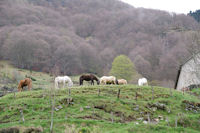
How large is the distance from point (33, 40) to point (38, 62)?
10.7m

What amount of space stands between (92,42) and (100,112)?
111 meters

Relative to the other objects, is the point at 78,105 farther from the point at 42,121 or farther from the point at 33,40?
the point at 33,40

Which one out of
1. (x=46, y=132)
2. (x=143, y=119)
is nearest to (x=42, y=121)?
(x=46, y=132)

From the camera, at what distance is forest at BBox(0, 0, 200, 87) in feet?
231

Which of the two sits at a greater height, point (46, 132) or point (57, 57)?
point (57, 57)

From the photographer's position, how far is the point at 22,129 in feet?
34.4

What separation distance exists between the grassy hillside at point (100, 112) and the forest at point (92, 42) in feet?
20.3

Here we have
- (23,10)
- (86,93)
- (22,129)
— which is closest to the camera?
(22,129)

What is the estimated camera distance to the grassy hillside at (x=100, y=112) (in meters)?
12.0

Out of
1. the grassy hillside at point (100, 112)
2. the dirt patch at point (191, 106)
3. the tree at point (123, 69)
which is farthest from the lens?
the tree at point (123, 69)

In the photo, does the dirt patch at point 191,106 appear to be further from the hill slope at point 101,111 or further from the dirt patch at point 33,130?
the dirt patch at point 33,130

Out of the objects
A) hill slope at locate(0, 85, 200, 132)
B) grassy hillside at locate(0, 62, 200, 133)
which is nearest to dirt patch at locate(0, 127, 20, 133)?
grassy hillside at locate(0, 62, 200, 133)

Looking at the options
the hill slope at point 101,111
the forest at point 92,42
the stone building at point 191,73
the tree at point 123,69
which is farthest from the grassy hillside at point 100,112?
the tree at point 123,69

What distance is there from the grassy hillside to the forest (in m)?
6.18
